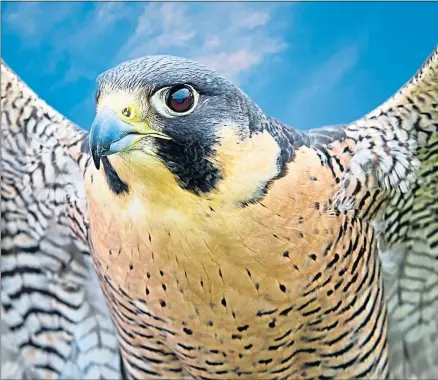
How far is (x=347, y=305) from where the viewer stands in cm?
150

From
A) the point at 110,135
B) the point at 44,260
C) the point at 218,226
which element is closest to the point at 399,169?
the point at 218,226

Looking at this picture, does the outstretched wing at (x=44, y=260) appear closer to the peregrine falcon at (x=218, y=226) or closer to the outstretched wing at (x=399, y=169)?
the peregrine falcon at (x=218, y=226)

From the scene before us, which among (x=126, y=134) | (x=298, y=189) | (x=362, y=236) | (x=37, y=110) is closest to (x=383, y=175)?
(x=362, y=236)

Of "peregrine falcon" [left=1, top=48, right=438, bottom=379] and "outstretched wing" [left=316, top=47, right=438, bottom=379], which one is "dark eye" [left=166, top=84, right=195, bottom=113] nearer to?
"peregrine falcon" [left=1, top=48, right=438, bottom=379]

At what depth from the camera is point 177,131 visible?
111cm

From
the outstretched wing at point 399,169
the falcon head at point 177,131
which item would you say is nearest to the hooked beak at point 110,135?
the falcon head at point 177,131

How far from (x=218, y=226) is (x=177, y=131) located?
0.24 metres

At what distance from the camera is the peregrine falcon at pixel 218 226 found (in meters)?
1.15

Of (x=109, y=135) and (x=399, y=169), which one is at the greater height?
(x=399, y=169)

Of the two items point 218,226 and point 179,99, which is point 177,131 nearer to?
point 179,99

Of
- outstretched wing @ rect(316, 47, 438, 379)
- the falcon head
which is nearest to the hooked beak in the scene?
the falcon head

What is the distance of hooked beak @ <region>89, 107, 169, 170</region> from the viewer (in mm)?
1058

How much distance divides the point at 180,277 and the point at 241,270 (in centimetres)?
13

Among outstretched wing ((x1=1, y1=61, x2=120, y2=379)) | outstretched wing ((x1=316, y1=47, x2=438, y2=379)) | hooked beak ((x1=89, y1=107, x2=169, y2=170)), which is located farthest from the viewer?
outstretched wing ((x1=1, y1=61, x2=120, y2=379))
